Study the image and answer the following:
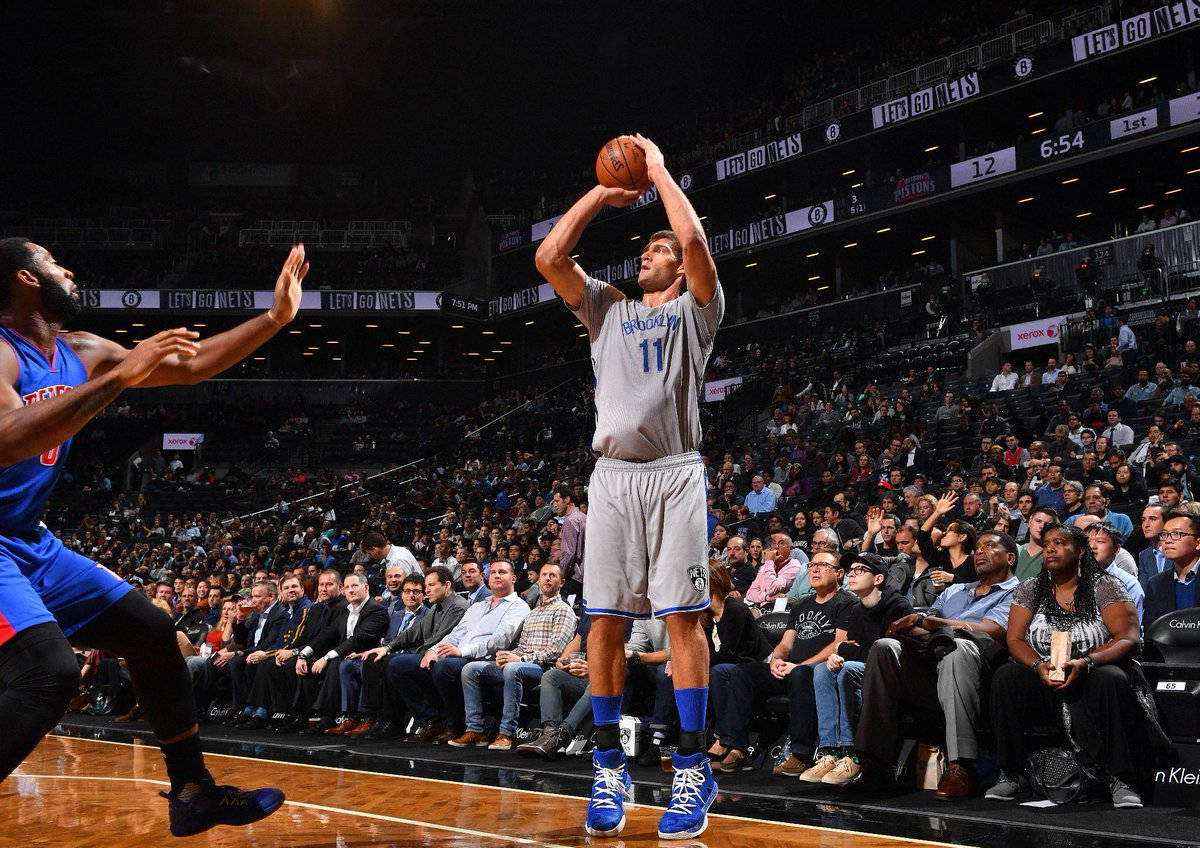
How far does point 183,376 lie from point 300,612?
6447 millimetres

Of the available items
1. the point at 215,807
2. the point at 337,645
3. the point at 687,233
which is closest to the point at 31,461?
the point at 215,807

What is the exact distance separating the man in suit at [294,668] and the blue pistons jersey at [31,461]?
5913 millimetres

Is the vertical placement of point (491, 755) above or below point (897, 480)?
below

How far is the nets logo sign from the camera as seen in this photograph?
20.5 metres

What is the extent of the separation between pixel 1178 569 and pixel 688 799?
363 cm

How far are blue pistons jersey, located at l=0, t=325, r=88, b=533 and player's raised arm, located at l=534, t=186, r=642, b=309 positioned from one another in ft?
5.36

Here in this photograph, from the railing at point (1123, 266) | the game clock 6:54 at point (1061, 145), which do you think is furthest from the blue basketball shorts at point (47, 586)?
the game clock 6:54 at point (1061, 145)

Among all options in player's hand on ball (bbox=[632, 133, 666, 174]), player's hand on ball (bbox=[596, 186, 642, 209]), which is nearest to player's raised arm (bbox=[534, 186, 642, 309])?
player's hand on ball (bbox=[596, 186, 642, 209])

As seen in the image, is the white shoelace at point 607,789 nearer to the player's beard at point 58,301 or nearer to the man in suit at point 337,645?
the player's beard at point 58,301

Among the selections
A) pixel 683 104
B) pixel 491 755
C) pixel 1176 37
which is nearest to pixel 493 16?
pixel 683 104

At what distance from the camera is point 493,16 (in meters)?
36.7

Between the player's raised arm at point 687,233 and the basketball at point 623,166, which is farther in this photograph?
the basketball at point 623,166

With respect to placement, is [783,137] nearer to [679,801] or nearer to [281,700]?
[281,700]

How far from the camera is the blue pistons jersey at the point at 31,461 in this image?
9.70 feet
